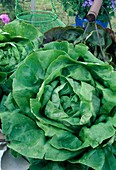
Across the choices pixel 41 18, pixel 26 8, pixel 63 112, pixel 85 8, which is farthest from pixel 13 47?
pixel 26 8

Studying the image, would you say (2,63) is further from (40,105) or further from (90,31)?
(90,31)

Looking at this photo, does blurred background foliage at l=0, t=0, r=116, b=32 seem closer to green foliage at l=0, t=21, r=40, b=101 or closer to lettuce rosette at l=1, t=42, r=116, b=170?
green foliage at l=0, t=21, r=40, b=101

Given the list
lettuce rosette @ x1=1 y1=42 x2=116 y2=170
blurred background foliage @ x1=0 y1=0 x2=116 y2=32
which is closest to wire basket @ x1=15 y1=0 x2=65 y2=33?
lettuce rosette @ x1=1 y1=42 x2=116 y2=170

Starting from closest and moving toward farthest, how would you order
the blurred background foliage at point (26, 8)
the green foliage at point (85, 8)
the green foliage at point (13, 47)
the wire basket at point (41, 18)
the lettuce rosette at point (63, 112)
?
the lettuce rosette at point (63, 112) → the green foliage at point (13, 47) → the wire basket at point (41, 18) → the green foliage at point (85, 8) → the blurred background foliage at point (26, 8)

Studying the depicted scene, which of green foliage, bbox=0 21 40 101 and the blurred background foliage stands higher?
green foliage, bbox=0 21 40 101

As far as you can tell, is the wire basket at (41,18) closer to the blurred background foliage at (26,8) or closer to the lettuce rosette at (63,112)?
the lettuce rosette at (63,112)

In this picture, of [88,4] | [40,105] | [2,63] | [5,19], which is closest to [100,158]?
[40,105]

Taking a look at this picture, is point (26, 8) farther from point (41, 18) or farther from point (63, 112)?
point (63, 112)

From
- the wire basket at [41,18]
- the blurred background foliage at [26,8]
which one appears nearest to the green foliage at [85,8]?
the wire basket at [41,18]

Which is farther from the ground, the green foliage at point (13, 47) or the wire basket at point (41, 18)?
the green foliage at point (13, 47)
